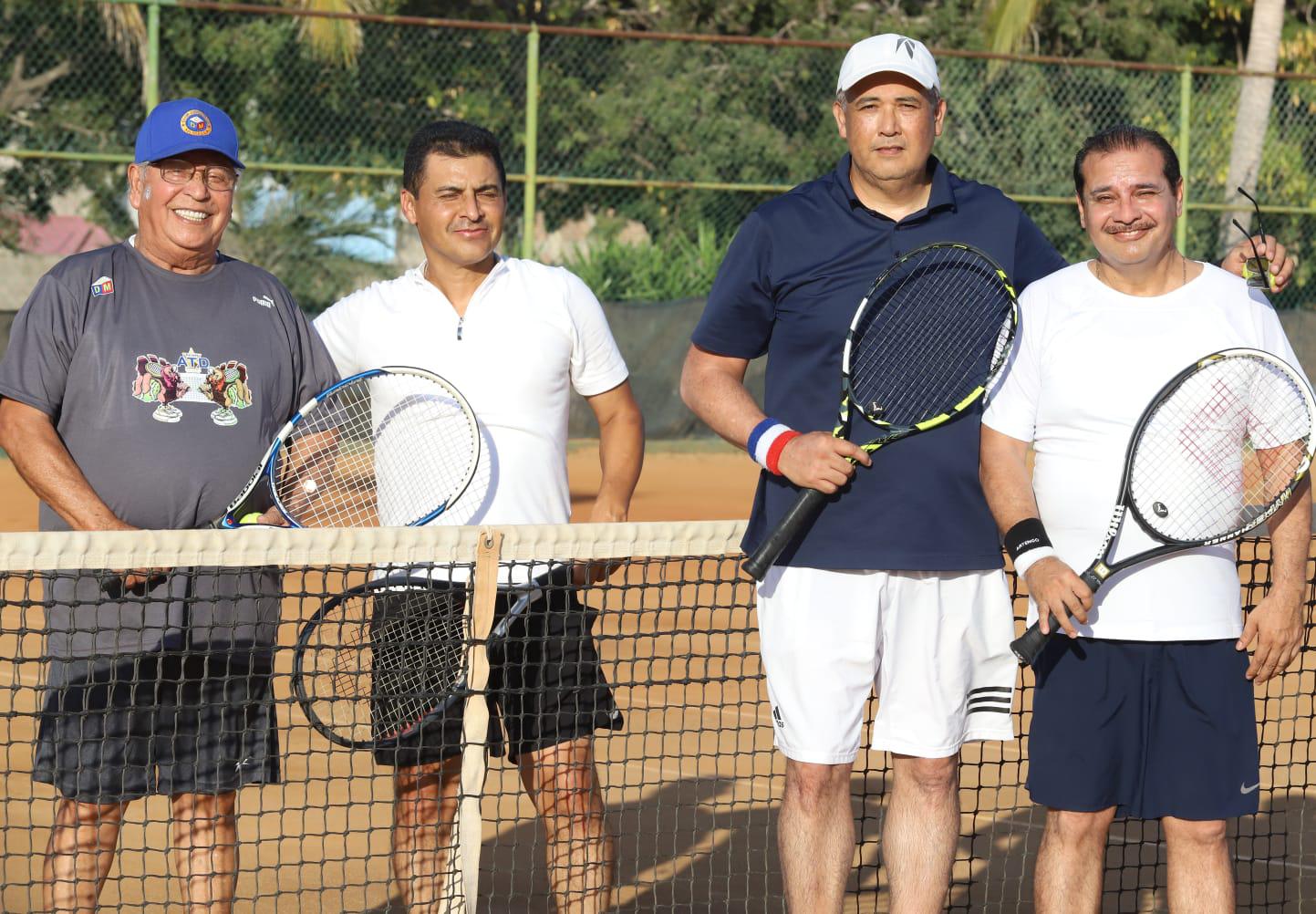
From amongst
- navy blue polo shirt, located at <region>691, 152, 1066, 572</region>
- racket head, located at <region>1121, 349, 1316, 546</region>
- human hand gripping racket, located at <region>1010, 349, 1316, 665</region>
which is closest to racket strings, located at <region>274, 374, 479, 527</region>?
navy blue polo shirt, located at <region>691, 152, 1066, 572</region>

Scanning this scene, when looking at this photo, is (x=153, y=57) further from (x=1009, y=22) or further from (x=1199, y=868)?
(x=1199, y=868)

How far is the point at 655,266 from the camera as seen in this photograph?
49.8ft

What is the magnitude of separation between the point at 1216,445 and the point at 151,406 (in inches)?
84.5

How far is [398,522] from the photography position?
372 centimetres

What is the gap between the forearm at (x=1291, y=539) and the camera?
334cm

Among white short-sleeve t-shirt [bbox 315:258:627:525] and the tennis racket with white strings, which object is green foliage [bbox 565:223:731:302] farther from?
the tennis racket with white strings

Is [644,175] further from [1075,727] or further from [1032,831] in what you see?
[1075,727]

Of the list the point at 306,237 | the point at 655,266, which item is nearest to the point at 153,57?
the point at 306,237

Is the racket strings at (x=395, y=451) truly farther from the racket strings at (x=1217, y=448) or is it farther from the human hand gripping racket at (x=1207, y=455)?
the racket strings at (x=1217, y=448)

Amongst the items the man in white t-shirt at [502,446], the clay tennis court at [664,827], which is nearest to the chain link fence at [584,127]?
the clay tennis court at [664,827]

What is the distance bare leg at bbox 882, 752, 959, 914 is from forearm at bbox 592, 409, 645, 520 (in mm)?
898

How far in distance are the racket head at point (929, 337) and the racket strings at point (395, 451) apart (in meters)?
0.85

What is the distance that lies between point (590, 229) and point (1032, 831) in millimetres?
10984

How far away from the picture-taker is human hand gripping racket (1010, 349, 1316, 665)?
320 cm
